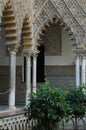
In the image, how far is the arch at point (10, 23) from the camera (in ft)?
41.1

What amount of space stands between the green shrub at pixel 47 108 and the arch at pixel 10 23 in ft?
14.7

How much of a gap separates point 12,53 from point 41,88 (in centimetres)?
480

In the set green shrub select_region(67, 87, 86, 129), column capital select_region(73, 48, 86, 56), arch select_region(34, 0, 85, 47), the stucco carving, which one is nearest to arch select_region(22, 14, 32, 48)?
the stucco carving

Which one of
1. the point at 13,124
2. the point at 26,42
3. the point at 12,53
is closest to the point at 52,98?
the point at 13,124

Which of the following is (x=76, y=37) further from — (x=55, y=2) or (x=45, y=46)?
(x=45, y=46)

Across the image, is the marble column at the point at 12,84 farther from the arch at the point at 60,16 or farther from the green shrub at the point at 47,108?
the green shrub at the point at 47,108

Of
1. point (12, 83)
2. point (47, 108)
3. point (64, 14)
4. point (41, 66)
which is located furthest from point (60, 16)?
point (47, 108)

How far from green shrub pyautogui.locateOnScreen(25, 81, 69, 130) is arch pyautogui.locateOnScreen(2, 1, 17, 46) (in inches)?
176

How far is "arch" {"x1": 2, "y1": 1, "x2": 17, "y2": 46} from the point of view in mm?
12534

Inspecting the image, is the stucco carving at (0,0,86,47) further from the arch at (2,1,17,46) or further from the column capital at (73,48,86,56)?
the arch at (2,1,17,46)

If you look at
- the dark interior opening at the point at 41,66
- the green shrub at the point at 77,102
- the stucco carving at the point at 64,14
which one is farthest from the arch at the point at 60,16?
the green shrub at the point at 77,102

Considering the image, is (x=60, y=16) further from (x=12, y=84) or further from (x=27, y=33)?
(x=12, y=84)

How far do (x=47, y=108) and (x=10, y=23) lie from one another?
5021mm

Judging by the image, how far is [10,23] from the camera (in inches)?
506
